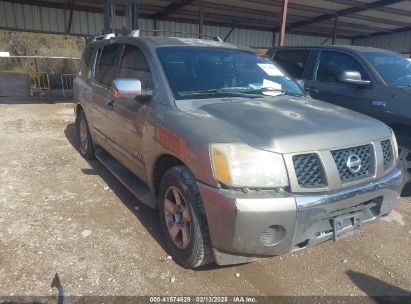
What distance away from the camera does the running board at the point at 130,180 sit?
3252 millimetres

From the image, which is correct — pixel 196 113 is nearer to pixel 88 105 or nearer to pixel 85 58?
pixel 88 105

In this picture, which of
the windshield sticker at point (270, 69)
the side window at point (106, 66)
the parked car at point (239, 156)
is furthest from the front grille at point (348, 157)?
the side window at point (106, 66)

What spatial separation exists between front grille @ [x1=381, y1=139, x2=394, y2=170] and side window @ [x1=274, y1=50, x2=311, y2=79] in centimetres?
312

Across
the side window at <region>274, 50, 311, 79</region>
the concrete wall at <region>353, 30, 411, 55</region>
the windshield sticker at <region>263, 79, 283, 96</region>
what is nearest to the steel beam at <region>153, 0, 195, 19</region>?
the side window at <region>274, 50, 311, 79</region>

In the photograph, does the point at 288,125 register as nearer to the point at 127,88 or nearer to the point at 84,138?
the point at 127,88

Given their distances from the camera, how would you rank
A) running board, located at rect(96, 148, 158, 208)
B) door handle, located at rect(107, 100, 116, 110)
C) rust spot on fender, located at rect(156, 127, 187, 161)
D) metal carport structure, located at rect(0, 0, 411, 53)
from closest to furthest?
rust spot on fender, located at rect(156, 127, 187, 161) < running board, located at rect(96, 148, 158, 208) < door handle, located at rect(107, 100, 116, 110) < metal carport structure, located at rect(0, 0, 411, 53)

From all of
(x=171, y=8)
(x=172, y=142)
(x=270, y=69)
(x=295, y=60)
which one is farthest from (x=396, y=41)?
(x=172, y=142)

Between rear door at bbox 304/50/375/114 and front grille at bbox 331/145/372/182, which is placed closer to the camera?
front grille at bbox 331/145/372/182

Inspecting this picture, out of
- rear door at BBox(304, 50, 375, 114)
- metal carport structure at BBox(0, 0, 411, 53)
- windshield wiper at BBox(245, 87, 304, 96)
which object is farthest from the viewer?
metal carport structure at BBox(0, 0, 411, 53)

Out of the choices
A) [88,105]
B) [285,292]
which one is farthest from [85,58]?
[285,292]

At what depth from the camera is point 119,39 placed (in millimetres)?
4184

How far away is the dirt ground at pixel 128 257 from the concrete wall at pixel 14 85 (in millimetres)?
11736

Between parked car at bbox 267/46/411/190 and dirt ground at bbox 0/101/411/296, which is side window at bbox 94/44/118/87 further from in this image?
parked car at bbox 267/46/411/190

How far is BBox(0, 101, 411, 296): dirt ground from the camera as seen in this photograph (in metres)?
2.60
